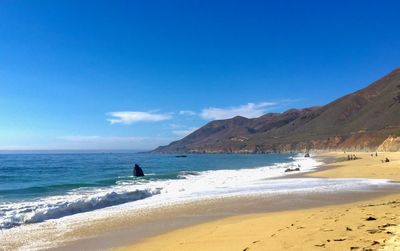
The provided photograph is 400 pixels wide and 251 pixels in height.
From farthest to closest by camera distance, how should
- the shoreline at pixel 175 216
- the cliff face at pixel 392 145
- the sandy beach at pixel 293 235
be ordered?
the cliff face at pixel 392 145 < the shoreline at pixel 175 216 < the sandy beach at pixel 293 235

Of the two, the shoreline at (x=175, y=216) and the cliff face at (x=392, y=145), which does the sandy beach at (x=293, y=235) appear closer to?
the shoreline at (x=175, y=216)

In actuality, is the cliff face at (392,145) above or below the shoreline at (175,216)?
above

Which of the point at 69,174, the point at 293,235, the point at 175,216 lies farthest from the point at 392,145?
the point at 293,235

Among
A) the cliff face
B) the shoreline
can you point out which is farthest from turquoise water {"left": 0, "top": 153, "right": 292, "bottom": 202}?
the cliff face

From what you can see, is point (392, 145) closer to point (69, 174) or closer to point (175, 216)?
point (69, 174)

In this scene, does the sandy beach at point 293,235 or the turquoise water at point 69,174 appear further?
the turquoise water at point 69,174

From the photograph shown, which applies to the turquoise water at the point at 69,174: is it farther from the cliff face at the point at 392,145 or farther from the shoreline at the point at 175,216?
the cliff face at the point at 392,145

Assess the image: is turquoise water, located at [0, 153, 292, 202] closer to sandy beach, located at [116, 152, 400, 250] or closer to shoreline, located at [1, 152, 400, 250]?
shoreline, located at [1, 152, 400, 250]

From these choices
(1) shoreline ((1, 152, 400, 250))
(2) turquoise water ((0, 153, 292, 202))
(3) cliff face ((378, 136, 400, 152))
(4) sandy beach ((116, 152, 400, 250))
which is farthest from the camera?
(3) cliff face ((378, 136, 400, 152))

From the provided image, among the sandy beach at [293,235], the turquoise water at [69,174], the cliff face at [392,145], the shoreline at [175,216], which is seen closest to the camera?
the sandy beach at [293,235]

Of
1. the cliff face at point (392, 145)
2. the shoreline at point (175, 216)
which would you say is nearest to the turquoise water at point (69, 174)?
the shoreline at point (175, 216)

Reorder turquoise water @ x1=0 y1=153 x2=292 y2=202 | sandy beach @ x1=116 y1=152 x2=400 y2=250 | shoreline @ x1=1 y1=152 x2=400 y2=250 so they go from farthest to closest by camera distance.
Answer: turquoise water @ x1=0 y1=153 x2=292 y2=202 → shoreline @ x1=1 y1=152 x2=400 y2=250 → sandy beach @ x1=116 y1=152 x2=400 y2=250

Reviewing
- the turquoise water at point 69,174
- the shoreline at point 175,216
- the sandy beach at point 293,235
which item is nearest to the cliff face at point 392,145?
the turquoise water at point 69,174

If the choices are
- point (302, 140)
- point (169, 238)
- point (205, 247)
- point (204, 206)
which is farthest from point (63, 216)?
point (302, 140)
